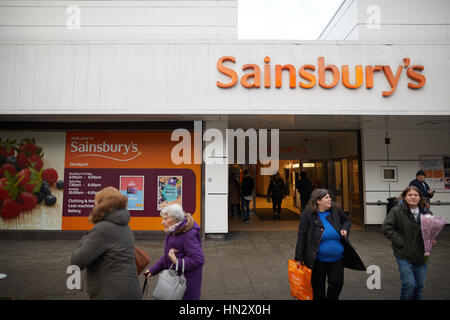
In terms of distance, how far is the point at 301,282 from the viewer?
9.59 ft

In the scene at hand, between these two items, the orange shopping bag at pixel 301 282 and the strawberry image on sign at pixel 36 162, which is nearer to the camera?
the orange shopping bag at pixel 301 282

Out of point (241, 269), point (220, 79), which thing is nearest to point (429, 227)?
point (241, 269)

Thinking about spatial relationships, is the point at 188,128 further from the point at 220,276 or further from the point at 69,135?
the point at 220,276

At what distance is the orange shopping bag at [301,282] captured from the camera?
2.89m

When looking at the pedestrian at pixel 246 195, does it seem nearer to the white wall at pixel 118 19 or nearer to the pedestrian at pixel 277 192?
the pedestrian at pixel 277 192

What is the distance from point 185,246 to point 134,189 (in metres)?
5.41

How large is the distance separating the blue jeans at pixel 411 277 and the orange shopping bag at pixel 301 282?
1.23 metres

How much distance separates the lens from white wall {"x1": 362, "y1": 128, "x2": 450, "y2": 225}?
8.57 metres

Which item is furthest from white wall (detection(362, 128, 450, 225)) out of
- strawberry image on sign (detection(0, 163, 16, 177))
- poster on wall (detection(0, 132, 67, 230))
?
strawberry image on sign (detection(0, 163, 16, 177))

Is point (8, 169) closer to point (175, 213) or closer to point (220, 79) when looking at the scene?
point (220, 79)

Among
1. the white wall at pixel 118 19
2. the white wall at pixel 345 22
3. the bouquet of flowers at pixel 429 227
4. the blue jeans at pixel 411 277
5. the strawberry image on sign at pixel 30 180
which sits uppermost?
the white wall at pixel 345 22

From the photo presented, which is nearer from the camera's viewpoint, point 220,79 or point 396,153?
point 220,79

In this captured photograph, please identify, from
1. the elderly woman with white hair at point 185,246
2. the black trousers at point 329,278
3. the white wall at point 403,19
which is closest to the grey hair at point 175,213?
the elderly woman with white hair at point 185,246

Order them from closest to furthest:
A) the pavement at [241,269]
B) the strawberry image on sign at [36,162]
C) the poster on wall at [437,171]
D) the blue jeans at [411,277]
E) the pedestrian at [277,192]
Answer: the blue jeans at [411,277]
the pavement at [241,269]
the strawberry image on sign at [36,162]
the poster on wall at [437,171]
the pedestrian at [277,192]
